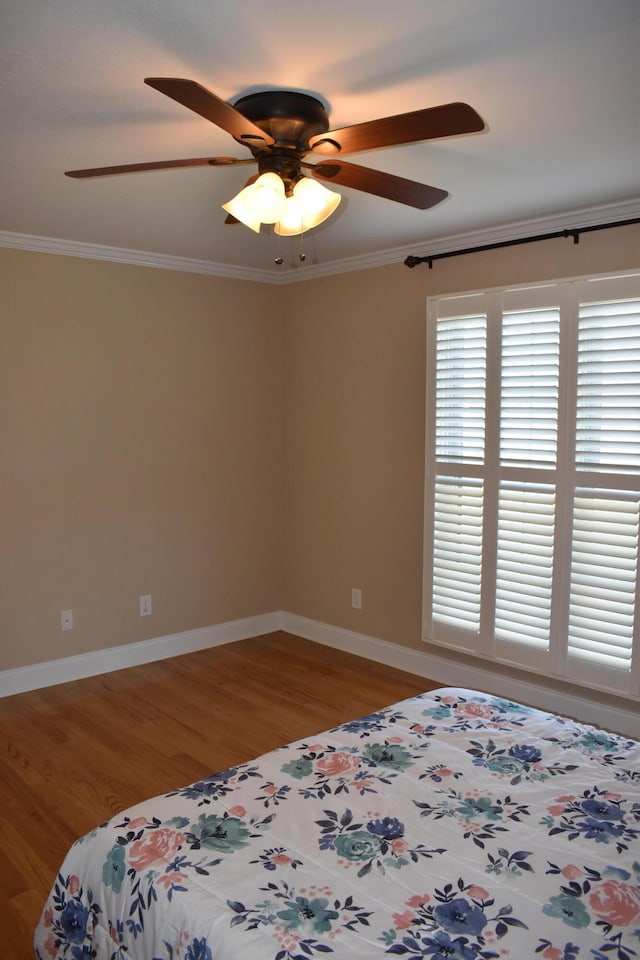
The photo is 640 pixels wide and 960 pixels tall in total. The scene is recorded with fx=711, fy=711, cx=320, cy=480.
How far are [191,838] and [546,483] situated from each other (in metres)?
2.50

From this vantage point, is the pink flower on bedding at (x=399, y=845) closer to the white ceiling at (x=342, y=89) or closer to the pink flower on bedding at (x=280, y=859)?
the pink flower on bedding at (x=280, y=859)

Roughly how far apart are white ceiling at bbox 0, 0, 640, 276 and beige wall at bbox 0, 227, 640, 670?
2.53 ft

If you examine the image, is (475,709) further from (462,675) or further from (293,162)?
(293,162)

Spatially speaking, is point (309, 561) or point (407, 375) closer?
point (407, 375)

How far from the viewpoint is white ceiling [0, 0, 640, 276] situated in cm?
171

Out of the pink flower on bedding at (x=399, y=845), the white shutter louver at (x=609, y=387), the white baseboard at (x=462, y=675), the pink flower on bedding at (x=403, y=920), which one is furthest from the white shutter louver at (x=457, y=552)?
the pink flower on bedding at (x=403, y=920)

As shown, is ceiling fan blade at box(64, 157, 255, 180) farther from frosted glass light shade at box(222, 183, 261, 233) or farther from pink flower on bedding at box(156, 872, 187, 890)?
pink flower on bedding at box(156, 872, 187, 890)

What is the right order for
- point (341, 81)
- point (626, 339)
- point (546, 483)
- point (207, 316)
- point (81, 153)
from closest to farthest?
point (341, 81) → point (81, 153) → point (626, 339) → point (546, 483) → point (207, 316)

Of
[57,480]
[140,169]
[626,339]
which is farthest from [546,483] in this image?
[57,480]

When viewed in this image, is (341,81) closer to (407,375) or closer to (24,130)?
(24,130)

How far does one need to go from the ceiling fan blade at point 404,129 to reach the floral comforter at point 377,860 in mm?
1660

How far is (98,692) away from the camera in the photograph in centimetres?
397

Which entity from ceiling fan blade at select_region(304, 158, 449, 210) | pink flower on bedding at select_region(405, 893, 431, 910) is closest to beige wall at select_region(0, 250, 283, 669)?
ceiling fan blade at select_region(304, 158, 449, 210)

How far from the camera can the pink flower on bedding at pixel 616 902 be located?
53.9 inches
